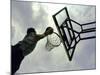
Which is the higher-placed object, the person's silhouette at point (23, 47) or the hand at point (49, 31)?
the hand at point (49, 31)

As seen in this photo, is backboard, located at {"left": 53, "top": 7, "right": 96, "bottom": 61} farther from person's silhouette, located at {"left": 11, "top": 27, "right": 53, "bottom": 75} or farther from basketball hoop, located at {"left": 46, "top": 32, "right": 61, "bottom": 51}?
person's silhouette, located at {"left": 11, "top": 27, "right": 53, "bottom": 75}

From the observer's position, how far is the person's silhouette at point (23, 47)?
2502mm

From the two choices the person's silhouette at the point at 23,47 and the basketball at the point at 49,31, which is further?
the basketball at the point at 49,31

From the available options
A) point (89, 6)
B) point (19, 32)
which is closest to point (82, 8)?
point (89, 6)

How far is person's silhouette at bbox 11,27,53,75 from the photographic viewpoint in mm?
2502

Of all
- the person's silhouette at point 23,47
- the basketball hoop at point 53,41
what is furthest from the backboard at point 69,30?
the person's silhouette at point 23,47

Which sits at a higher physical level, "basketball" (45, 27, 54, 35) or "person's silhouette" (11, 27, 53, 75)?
"basketball" (45, 27, 54, 35)

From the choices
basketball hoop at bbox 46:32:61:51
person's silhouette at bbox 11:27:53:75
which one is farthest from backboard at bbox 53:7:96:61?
person's silhouette at bbox 11:27:53:75

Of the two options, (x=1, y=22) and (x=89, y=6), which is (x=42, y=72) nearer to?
(x=1, y=22)

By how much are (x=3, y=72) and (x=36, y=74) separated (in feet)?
1.33

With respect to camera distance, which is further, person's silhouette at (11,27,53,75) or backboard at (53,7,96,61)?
backboard at (53,7,96,61)

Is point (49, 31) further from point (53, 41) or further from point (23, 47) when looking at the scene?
point (23, 47)

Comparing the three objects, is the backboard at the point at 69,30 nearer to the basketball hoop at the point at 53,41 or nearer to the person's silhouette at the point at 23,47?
the basketball hoop at the point at 53,41

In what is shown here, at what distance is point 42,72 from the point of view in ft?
8.63
